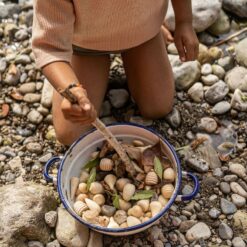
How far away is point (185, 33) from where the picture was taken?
1.41 meters

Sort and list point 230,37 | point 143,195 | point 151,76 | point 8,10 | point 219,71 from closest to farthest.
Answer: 1. point 143,195
2. point 151,76
3. point 219,71
4. point 230,37
5. point 8,10

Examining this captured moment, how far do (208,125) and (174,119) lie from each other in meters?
0.10

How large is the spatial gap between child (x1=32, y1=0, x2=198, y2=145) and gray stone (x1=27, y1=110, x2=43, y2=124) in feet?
0.33

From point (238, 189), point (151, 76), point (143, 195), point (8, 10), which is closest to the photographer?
point (143, 195)

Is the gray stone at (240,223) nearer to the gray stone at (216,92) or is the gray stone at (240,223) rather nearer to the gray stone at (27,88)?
the gray stone at (216,92)

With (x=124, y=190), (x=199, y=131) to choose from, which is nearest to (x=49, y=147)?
(x=124, y=190)

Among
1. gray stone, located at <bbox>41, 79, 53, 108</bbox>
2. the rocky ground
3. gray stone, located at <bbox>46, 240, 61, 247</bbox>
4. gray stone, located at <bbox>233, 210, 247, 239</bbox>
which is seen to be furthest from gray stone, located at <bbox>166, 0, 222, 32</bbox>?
gray stone, located at <bbox>46, 240, 61, 247</bbox>

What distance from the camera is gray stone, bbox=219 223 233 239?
49.9 inches

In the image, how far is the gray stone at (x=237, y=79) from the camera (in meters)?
1.53

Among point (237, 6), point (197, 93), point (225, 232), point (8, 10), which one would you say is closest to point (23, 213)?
point (225, 232)

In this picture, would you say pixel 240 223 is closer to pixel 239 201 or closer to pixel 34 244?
pixel 239 201

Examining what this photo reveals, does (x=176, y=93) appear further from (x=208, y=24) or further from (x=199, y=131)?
(x=208, y=24)

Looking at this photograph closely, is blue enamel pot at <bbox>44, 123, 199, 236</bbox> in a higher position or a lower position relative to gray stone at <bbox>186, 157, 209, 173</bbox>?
higher

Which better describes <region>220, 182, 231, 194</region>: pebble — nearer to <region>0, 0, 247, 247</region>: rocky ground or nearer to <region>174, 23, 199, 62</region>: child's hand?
<region>0, 0, 247, 247</region>: rocky ground
